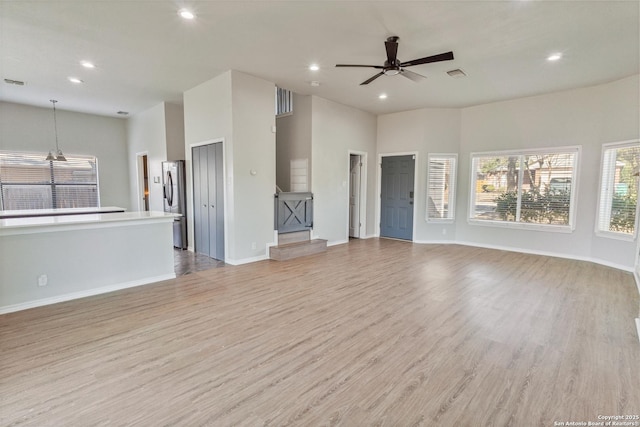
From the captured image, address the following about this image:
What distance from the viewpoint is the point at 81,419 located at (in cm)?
172

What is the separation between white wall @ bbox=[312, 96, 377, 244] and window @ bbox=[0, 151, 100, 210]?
237 inches

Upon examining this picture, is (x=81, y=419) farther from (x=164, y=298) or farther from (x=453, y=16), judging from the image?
(x=453, y=16)

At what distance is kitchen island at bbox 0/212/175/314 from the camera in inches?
124

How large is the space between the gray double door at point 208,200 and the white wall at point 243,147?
197 mm

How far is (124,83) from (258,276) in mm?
4223

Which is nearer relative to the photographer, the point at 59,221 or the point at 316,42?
the point at 59,221

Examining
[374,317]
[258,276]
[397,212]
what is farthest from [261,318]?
[397,212]

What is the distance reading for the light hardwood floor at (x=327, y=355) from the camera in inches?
71.5

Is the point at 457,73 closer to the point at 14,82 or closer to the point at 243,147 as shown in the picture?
the point at 243,147

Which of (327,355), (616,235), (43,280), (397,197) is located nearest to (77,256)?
(43,280)

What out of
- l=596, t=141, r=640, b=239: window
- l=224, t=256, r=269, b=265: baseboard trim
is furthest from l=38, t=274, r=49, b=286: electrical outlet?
l=596, t=141, r=640, b=239: window

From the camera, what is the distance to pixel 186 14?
3109 millimetres

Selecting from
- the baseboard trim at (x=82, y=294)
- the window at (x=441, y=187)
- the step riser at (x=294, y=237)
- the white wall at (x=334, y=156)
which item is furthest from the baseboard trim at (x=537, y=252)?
the baseboard trim at (x=82, y=294)

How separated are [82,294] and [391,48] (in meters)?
4.58
